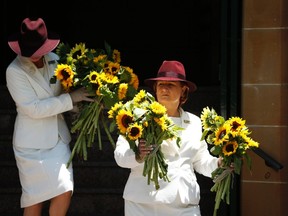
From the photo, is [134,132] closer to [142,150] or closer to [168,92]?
[142,150]

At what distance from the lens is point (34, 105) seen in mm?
6320

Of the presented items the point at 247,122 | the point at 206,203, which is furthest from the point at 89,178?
the point at 247,122

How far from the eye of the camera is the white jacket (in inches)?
250

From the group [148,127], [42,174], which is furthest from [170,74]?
[42,174]

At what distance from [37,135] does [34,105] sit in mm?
231

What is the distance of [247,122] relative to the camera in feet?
24.3

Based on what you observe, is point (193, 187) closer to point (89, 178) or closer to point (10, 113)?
point (89, 178)

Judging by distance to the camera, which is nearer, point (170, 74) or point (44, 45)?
point (170, 74)

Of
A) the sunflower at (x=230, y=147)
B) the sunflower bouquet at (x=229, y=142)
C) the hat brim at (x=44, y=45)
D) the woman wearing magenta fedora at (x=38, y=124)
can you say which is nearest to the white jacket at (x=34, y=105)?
the woman wearing magenta fedora at (x=38, y=124)

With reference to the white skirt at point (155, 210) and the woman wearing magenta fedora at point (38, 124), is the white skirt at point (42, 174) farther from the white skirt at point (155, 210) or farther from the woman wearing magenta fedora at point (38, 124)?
the white skirt at point (155, 210)

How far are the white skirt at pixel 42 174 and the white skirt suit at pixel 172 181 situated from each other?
66cm

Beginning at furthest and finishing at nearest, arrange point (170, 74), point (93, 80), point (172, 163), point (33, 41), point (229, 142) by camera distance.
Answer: point (33, 41) < point (93, 80) < point (170, 74) < point (172, 163) < point (229, 142)

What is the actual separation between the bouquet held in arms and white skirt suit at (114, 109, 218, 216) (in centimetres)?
7

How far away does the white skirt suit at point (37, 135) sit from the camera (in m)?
6.36
